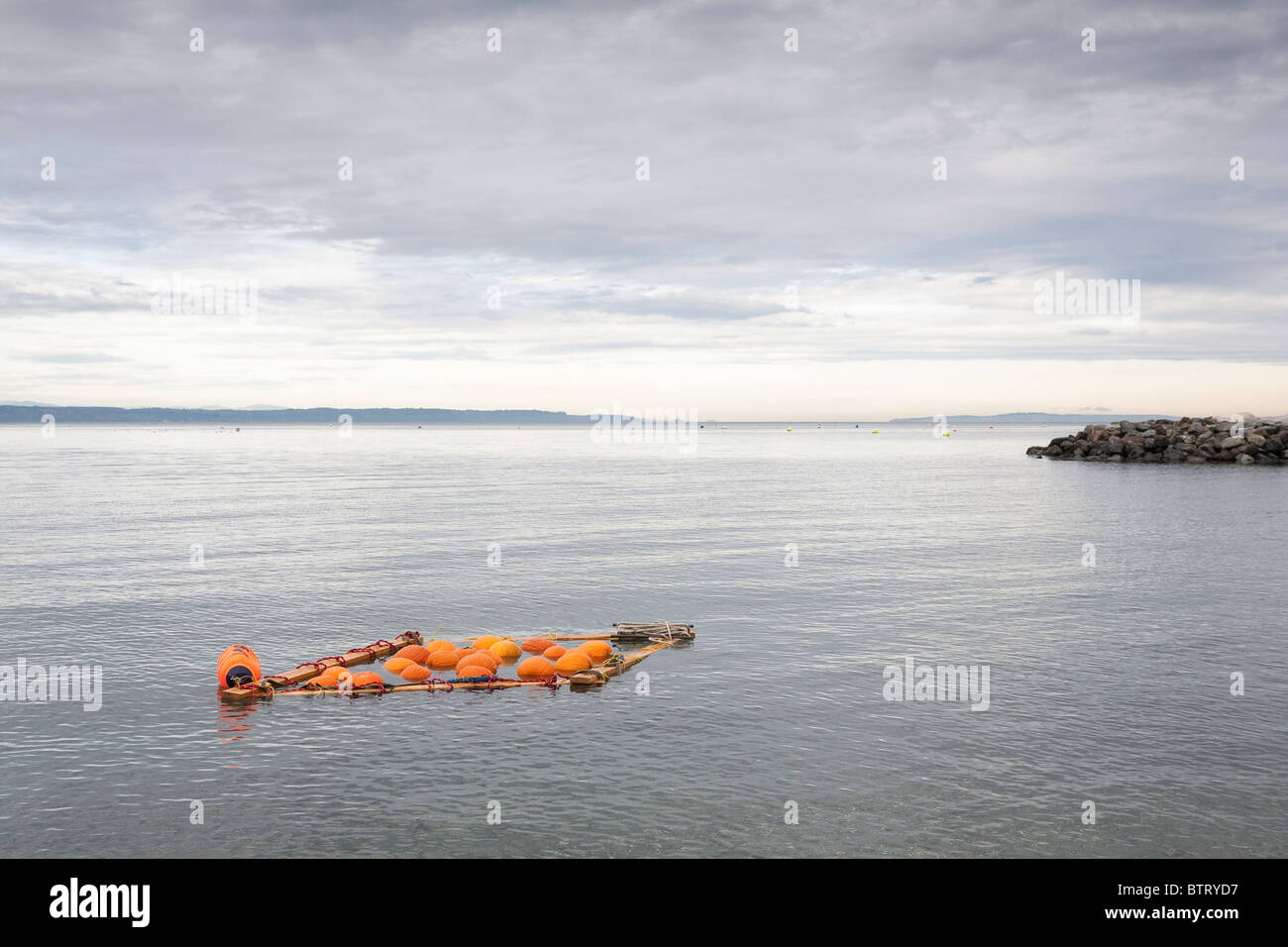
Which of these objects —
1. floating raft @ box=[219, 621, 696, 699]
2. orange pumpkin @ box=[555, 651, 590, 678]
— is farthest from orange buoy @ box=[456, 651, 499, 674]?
orange pumpkin @ box=[555, 651, 590, 678]

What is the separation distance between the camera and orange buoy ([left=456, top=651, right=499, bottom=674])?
35.2 m

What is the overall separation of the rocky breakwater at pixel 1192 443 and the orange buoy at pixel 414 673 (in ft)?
512

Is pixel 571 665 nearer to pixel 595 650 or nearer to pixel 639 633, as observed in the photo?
pixel 595 650

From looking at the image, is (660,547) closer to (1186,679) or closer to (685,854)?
(1186,679)

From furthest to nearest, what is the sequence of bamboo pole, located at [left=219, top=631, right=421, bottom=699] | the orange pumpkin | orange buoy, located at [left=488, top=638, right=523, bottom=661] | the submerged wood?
1. orange buoy, located at [left=488, top=638, right=523, bottom=661]
2. the orange pumpkin
3. the submerged wood
4. bamboo pole, located at [left=219, top=631, right=421, bottom=699]

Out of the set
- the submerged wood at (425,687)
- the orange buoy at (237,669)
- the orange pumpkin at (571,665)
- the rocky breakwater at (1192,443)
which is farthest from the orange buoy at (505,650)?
the rocky breakwater at (1192,443)

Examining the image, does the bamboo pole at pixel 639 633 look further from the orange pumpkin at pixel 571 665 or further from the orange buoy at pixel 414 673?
the orange buoy at pixel 414 673

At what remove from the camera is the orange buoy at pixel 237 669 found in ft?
107

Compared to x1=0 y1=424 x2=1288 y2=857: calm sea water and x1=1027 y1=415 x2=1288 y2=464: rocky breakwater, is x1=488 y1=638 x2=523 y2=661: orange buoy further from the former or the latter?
x1=1027 y1=415 x2=1288 y2=464: rocky breakwater

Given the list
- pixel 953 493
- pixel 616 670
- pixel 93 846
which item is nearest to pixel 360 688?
pixel 616 670

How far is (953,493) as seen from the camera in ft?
403

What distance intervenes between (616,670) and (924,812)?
15.9m

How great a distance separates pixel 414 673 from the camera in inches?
1391

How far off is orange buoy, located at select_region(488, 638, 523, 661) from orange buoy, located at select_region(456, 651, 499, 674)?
2.19 meters
